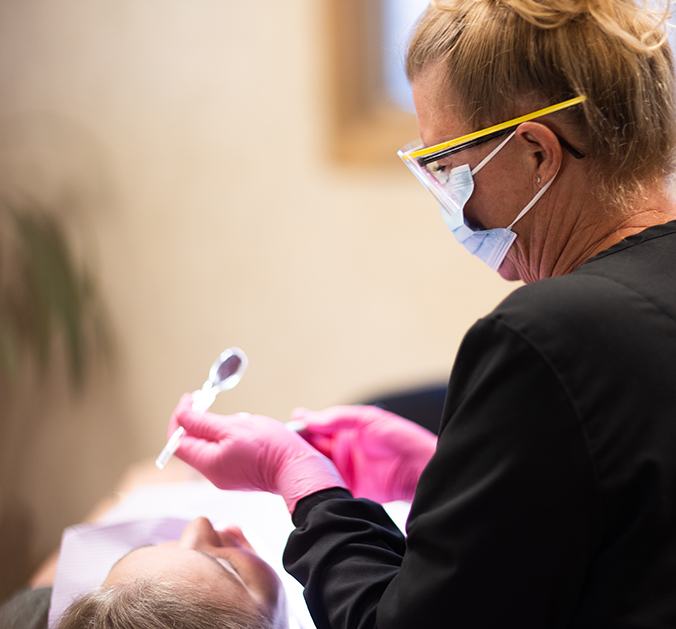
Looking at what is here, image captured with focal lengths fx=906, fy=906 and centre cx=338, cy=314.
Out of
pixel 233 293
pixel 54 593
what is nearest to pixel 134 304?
pixel 233 293

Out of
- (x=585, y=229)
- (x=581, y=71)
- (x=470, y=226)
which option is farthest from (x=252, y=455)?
Result: (x=581, y=71)

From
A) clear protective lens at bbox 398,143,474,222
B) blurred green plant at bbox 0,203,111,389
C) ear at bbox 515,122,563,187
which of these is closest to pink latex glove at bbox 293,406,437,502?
clear protective lens at bbox 398,143,474,222

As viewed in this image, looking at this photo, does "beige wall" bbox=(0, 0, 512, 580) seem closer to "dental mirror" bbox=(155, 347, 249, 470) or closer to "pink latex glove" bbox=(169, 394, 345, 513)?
"dental mirror" bbox=(155, 347, 249, 470)

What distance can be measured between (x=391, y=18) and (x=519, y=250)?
184 cm

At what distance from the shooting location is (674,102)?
108cm

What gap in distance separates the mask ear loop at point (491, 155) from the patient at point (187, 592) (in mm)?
633

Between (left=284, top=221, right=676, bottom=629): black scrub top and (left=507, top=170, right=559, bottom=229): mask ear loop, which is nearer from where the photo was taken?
(left=284, top=221, right=676, bottom=629): black scrub top

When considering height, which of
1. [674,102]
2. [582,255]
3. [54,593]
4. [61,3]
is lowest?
[54,593]

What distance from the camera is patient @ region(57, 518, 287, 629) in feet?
3.76

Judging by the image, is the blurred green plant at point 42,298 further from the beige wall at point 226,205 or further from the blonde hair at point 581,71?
the blonde hair at point 581,71

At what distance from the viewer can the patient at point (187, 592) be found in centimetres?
115

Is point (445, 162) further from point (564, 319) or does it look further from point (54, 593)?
point (54, 593)

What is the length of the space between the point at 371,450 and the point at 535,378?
0.62m

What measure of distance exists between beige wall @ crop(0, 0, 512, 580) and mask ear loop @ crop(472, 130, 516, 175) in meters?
1.63
